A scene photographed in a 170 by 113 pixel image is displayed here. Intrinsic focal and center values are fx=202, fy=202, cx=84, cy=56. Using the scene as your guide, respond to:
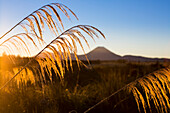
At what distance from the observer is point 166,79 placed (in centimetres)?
189

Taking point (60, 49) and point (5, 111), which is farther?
point (5, 111)

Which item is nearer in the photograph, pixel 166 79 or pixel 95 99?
pixel 166 79

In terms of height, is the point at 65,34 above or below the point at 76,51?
above

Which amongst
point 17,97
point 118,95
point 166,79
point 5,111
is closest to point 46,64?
point 166,79

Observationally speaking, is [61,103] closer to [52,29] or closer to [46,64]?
[46,64]

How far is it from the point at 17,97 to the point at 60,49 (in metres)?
3.08

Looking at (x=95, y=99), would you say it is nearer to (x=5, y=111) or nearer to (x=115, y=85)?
(x=115, y=85)

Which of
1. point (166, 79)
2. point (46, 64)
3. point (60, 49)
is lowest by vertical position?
point (166, 79)

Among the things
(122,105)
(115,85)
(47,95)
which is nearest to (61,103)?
(47,95)

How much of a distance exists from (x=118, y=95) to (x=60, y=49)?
3511 millimetres

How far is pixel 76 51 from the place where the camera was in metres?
1.56

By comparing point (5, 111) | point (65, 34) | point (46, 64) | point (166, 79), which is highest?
point (65, 34)

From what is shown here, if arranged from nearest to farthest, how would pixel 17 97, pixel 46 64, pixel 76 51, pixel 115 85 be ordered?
pixel 76 51 → pixel 46 64 → pixel 17 97 → pixel 115 85

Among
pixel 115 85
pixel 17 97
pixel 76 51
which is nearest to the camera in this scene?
pixel 76 51
